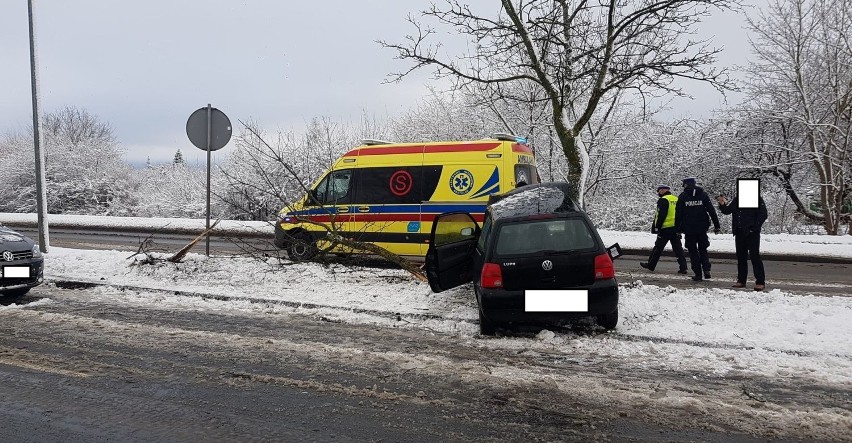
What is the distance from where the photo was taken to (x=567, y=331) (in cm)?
603

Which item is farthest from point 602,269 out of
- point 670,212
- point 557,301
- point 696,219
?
point 670,212

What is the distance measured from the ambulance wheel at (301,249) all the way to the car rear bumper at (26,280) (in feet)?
11.6

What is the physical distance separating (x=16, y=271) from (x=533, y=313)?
658 centimetres

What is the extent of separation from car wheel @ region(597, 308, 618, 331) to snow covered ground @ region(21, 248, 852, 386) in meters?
0.10

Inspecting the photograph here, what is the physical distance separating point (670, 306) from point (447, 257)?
2.68m

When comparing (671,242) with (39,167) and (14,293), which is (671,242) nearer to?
(14,293)

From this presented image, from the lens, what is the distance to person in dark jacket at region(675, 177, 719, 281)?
9484 millimetres

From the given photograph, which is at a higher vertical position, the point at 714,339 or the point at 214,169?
the point at 214,169

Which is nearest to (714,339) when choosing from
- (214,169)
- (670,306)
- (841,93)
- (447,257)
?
(670,306)

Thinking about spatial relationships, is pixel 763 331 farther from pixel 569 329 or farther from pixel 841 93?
pixel 841 93

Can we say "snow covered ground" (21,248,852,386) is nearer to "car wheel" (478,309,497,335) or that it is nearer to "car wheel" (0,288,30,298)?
"car wheel" (478,309,497,335)

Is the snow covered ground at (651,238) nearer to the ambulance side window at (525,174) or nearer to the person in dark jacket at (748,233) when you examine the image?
the ambulance side window at (525,174)

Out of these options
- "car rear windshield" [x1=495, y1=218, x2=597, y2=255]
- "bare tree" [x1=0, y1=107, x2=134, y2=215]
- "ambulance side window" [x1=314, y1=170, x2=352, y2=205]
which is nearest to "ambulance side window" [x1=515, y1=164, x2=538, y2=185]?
"ambulance side window" [x1=314, y1=170, x2=352, y2=205]

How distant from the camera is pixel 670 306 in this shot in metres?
6.85
